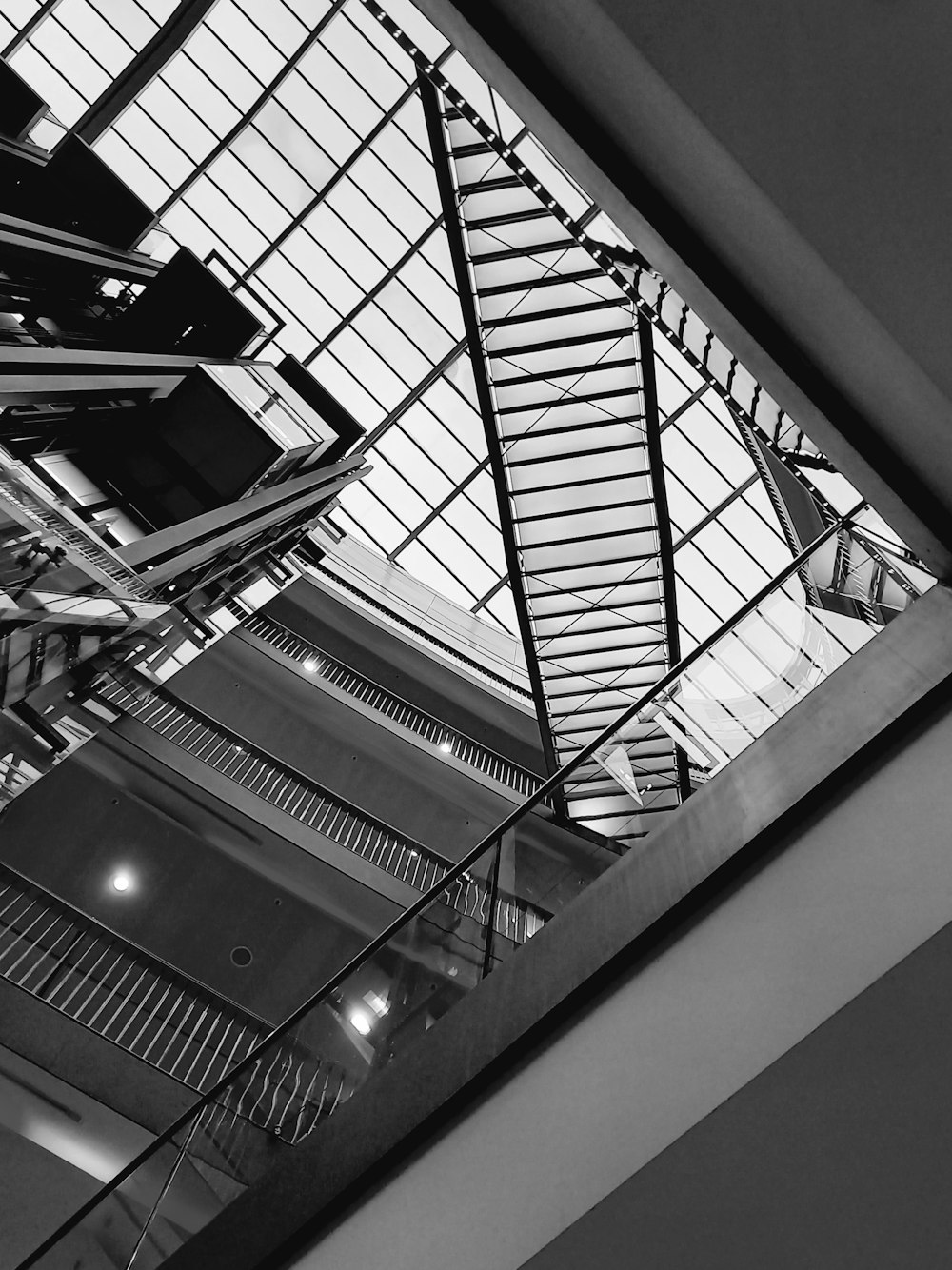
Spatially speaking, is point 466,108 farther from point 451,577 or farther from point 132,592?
point 451,577

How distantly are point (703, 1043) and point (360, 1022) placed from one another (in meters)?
2.76

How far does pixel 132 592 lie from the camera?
10047 millimetres

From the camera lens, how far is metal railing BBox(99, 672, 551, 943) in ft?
61.4

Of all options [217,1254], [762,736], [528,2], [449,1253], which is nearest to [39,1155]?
[217,1254]

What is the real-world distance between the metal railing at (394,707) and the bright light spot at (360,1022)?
1750 centimetres

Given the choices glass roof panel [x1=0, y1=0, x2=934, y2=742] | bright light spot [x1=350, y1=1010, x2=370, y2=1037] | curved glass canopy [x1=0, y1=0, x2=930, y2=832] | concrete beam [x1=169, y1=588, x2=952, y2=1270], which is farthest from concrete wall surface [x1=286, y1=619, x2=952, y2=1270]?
glass roof panel [x1=0, y1=0, x2=934, y2=742]

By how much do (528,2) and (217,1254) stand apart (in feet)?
17.3

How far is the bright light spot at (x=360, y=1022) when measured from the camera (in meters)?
5.35

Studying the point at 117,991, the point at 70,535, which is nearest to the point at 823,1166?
the point at 70,535

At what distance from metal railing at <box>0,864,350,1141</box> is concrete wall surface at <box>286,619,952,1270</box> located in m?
10.1

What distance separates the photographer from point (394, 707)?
24656 millimetres

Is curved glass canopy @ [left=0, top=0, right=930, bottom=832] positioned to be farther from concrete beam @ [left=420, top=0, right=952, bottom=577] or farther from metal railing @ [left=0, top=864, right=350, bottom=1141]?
metal railing @ [left=0, top=864, right=350, bottom=1141]

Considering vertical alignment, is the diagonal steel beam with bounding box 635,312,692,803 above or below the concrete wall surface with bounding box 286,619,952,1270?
above

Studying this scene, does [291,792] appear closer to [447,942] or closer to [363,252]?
[447,942]
